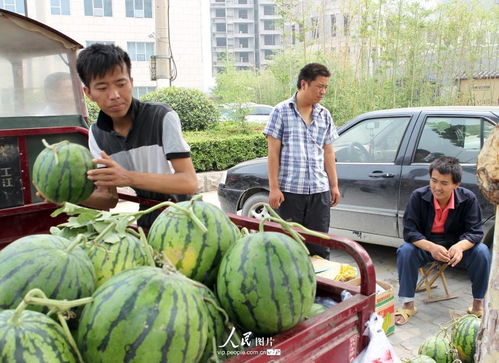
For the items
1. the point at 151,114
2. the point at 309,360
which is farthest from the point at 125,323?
the point at 151,114

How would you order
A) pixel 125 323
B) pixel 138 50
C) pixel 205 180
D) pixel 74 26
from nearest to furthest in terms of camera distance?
pixel 125 323, pixel 205 180, pixel 74 26, pixel 138 50

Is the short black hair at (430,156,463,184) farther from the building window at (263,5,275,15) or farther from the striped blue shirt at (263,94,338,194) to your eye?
the building window at (263,5,275,15)

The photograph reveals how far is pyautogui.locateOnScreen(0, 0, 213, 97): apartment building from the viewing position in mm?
30781

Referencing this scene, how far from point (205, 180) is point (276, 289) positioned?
29.5ft

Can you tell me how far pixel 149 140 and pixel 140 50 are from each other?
32.5 m

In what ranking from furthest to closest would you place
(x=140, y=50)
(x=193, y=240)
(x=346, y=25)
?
(x=140, y=50), (x=346, y=25), (x=193, y=240)

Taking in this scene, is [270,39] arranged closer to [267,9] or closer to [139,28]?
[267,9]

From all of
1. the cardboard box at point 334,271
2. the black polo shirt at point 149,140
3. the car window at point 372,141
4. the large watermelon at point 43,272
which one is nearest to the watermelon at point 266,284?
the large watermelon at point 43,272

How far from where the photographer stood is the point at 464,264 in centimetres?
421

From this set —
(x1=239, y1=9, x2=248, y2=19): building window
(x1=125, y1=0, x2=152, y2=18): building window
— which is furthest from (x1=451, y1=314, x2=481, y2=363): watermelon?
(x1=239, y1=9, x2=248, y2=19): building window

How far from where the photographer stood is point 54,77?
171 inches

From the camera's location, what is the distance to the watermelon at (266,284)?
3.98 feet

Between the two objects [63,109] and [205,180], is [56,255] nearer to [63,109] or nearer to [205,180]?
[63,109]

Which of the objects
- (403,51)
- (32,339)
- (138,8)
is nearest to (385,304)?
(32,339)
